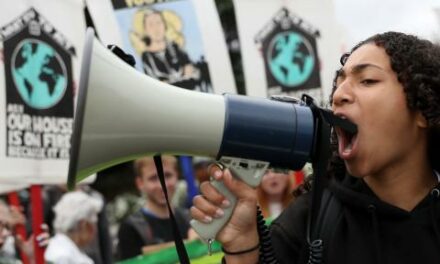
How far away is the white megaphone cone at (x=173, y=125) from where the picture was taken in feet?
4.01

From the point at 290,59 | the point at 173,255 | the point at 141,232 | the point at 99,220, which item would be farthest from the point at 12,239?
the point at 290,59

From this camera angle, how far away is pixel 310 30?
171 inches

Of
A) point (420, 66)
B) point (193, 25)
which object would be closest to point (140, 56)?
point (193, 25)

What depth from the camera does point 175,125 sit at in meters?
1.32

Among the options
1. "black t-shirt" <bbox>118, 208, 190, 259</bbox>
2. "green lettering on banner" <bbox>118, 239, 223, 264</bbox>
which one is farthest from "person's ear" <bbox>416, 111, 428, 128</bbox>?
"black t-shirt" <bbox>118, 208, 190, 259</bbox>

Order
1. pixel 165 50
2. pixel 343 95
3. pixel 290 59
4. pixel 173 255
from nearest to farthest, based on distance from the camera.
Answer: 1. pixel 343 95
2. pixel 173 255
3. pixel 165 50
4. pixel 290 59

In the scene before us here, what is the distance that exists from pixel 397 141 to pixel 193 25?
261 cm

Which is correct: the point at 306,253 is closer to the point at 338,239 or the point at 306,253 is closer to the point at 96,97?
the point at 338,239

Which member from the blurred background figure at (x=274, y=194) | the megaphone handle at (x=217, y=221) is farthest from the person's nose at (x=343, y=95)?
the blurred background figure at (x=274, y=194)

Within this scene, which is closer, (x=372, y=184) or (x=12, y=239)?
(x=372, y=184)

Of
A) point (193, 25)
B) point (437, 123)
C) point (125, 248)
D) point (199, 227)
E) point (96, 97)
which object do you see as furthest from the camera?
point (193, 25)

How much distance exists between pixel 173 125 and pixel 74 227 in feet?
9.16

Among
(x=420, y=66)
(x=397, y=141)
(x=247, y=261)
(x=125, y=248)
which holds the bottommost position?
(x=125, y=248)

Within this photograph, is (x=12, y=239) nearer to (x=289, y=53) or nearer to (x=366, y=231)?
(x=289, y=53)
